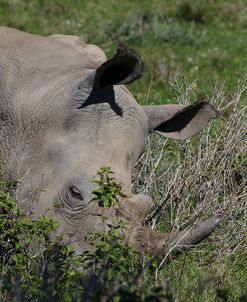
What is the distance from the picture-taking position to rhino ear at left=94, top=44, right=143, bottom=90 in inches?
327

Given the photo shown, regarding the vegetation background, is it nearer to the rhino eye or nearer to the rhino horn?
the rhino horn

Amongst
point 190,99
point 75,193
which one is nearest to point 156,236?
point 75,193

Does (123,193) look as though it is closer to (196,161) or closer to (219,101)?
(196,161)

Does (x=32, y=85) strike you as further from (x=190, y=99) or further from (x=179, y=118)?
(x=190, y=99)

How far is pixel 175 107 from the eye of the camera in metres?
9.36

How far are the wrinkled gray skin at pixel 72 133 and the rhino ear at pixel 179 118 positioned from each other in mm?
122

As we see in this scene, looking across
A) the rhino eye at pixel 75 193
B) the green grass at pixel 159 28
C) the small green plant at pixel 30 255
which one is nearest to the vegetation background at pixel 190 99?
the green grass at pixel 159 28

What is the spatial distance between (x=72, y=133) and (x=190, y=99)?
139 inches

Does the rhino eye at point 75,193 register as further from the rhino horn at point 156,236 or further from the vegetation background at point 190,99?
the vegetation background at point 190,99

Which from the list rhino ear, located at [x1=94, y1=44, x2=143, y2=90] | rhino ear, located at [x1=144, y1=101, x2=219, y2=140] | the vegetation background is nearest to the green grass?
the vegetation background

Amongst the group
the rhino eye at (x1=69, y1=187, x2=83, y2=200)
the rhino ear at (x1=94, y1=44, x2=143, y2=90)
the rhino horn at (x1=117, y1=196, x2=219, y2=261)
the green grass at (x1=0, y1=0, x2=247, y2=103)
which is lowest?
the green grass at (x1=0, y1=0, x2=247, y2=103)

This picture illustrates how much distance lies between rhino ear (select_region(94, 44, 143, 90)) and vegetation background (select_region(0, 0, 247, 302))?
136cm

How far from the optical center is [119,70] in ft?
28.1

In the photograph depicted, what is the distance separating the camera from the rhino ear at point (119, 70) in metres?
8.31
